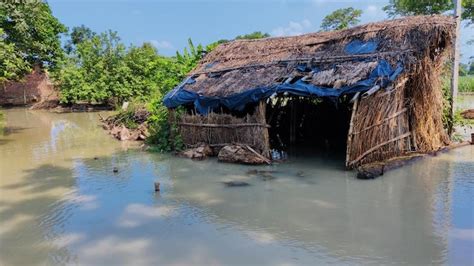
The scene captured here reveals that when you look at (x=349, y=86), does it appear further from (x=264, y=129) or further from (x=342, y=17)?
(x=342, y=17)

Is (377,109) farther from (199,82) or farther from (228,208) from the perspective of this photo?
(199,82)

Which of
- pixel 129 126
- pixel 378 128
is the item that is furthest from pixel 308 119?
pixel 129 126

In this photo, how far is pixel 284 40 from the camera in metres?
11.1

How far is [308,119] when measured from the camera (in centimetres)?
1305

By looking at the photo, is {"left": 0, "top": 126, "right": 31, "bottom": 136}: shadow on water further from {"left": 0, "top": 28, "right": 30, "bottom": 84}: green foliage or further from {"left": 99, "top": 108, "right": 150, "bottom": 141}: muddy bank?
{"left": 0, "top": 28, "right": 30, "bottom": 84}: green foliage

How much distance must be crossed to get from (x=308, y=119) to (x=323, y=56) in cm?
413

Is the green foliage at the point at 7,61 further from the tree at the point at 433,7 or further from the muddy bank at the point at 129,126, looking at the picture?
the tree at the point at 433,7

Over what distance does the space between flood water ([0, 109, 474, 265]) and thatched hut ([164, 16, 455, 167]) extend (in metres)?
0.81

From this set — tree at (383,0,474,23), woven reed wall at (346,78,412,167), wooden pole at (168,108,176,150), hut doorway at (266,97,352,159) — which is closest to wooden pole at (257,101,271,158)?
woven reed wall at (346,78,412,167)

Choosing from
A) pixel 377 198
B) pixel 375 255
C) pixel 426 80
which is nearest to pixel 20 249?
pixel 375 255

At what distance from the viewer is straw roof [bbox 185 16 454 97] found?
8172 millimetres

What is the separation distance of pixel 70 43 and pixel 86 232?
1459 inches

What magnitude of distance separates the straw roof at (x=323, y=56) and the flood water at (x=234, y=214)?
197 centimetres

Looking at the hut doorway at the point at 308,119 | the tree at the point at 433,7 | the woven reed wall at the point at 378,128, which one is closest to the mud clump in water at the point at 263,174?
the woven reed wall at the point at 378,128
